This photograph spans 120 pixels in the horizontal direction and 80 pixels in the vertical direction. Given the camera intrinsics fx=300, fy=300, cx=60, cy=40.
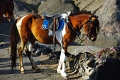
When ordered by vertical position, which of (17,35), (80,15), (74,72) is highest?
(80,15)

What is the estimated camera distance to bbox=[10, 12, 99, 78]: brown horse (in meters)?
7.88

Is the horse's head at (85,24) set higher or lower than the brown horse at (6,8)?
lower

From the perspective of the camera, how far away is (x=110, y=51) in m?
9.00

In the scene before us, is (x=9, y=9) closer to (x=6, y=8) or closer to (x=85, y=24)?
(x=6, y=8)

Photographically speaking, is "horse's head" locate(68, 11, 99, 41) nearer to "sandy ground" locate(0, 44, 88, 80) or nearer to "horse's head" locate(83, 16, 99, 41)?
"horse's head" locate(83, 16, 99, 41)

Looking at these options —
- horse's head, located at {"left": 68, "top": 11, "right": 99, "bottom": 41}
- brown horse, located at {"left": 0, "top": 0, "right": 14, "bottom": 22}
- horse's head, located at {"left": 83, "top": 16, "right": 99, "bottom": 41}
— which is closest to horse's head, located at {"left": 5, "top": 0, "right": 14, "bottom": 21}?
brown horse, located at {"left": 0, "top": 0, "right": 14, "bottom": 22}

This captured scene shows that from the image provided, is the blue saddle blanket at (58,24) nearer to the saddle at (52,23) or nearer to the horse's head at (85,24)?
the saddle at (52,23)

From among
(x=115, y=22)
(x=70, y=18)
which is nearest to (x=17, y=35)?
(x=70, y=18)

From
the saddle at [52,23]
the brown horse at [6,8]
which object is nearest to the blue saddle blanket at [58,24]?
the saddle at [52,23]

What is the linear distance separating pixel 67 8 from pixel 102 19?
3.64 meters

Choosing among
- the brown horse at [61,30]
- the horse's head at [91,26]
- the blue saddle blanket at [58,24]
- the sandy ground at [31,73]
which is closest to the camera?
the horse's head at [91,26]

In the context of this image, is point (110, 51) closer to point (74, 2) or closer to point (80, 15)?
point (80, 15)

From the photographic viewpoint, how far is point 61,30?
8211 mm

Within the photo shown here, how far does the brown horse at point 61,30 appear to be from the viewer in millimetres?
7875
